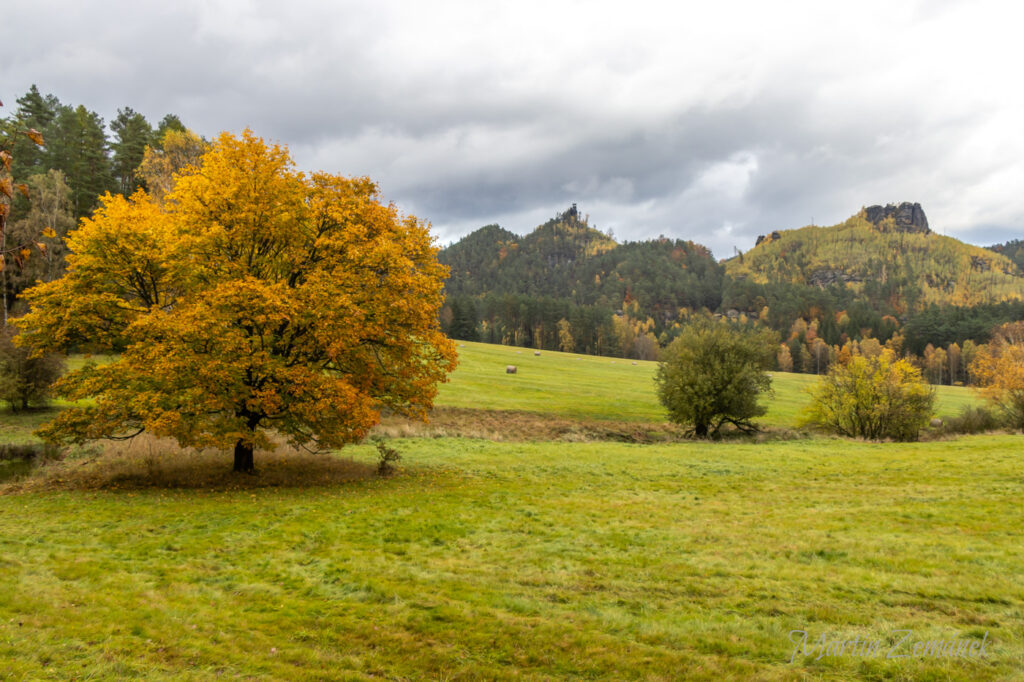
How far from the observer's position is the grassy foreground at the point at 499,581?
7434mm

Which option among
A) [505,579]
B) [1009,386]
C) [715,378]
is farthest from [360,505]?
[1009,386]

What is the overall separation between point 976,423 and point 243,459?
6515cm

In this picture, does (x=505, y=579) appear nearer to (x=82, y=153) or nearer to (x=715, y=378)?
(x=715, y=378)

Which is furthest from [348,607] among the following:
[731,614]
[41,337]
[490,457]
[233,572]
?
[490,457]

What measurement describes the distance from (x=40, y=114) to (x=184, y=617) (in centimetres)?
8066

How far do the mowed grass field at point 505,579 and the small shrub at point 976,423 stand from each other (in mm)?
38430

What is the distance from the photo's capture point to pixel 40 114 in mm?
61938

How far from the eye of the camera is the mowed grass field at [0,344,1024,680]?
7438 mm

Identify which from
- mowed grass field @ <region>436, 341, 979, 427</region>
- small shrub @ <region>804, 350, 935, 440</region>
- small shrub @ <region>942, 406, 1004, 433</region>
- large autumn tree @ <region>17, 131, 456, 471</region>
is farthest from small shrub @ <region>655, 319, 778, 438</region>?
large autumn tree @ <region>17, 131, 456, 471</region>

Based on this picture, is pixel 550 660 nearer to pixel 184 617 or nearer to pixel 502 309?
pixel 184 617

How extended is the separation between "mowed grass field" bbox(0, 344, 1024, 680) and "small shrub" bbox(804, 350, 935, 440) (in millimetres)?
27504

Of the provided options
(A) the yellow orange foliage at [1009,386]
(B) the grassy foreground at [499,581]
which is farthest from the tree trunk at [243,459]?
(A) the yellow orange foliage at [1009,386]

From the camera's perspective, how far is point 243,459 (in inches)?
884

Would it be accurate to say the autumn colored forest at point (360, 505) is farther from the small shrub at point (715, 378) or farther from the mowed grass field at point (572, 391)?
the mowed grass field at point (572, 391)
